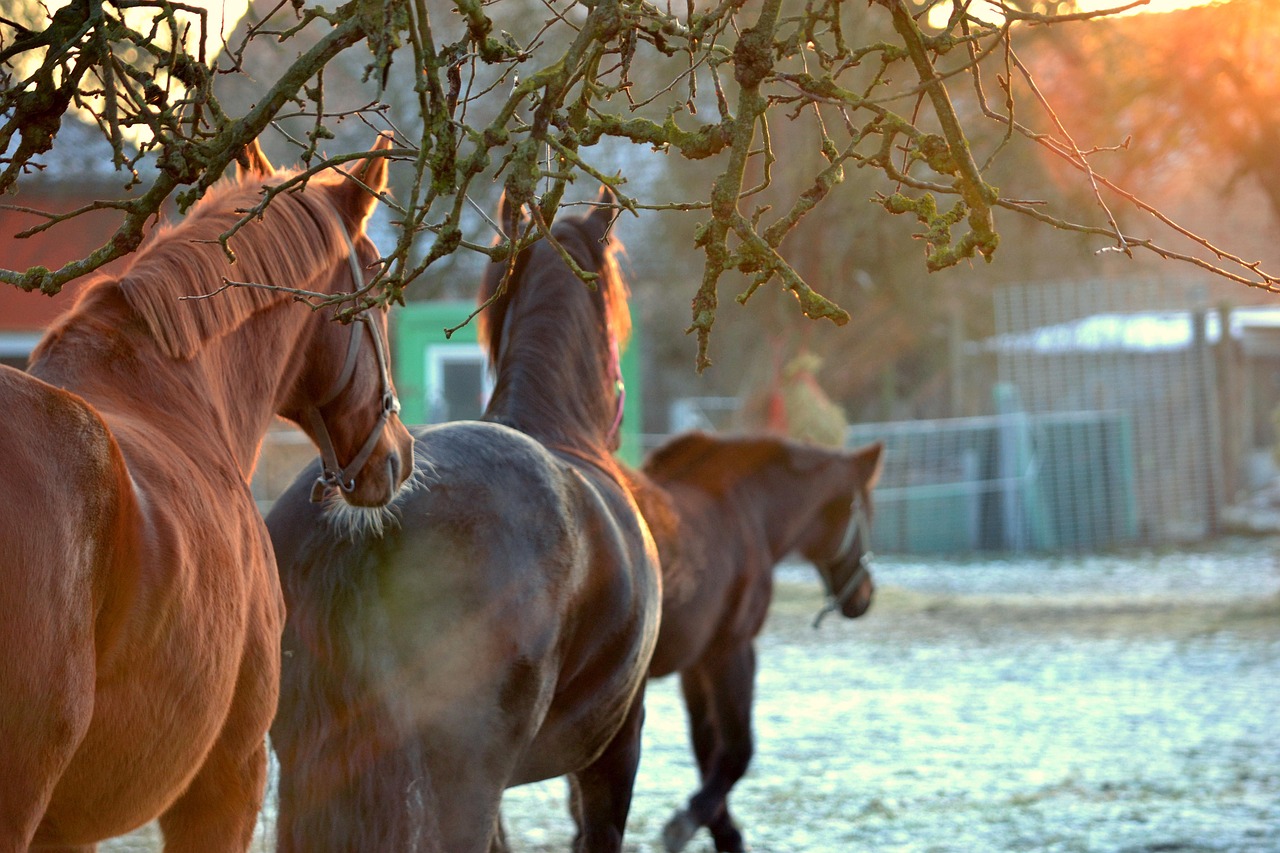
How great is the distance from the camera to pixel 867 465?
6625 mm

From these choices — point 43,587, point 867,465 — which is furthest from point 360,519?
point 867,465

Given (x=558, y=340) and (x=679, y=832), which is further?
(x=679, y=832)

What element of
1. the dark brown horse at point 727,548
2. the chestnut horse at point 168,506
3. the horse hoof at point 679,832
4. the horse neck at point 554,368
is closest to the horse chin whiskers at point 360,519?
the chestnut horse at point 168,506

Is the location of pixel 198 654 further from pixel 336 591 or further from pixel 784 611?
pixel 784 611

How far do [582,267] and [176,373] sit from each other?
1790mm

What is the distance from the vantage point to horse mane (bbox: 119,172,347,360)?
7.70ft

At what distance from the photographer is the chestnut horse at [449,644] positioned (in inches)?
111

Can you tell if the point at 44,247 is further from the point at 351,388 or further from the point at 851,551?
the point at 851,551

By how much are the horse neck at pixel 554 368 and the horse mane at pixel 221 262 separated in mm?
1073

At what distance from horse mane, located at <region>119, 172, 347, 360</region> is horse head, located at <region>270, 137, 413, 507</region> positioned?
70 mm

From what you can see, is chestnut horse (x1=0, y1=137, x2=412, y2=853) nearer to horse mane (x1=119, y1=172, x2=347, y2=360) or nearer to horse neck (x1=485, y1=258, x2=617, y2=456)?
horse mane (x1=119, y1=172, x2=347, y2=360)

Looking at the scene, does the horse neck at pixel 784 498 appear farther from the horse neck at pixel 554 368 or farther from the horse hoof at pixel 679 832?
the horse neck at pixel 554 368

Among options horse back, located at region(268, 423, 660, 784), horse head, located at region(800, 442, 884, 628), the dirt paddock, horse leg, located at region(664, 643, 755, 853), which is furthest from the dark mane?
horse head, located at region(800, 442, 884, 628)

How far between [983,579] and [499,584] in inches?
444
